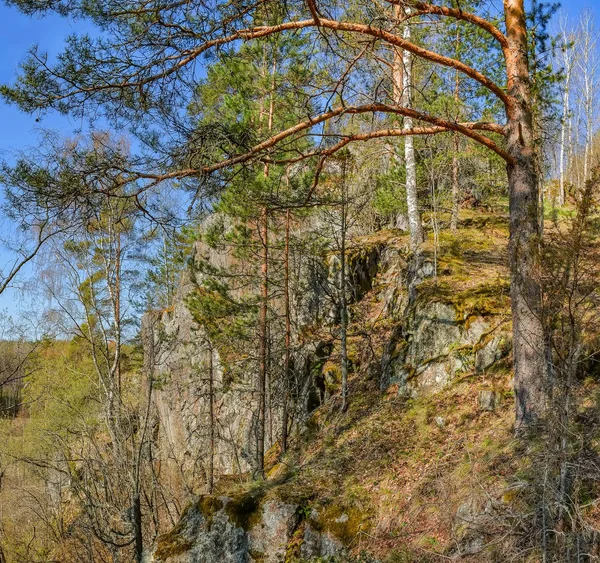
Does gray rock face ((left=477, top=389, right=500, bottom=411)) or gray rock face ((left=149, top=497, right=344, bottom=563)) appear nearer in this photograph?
gray rock face ((left=149, top=497, right=344, bottom=563))

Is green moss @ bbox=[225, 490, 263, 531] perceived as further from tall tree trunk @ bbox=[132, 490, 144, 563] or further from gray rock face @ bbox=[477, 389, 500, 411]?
gray rock face @ bbox=[477, 389, 500, 411]

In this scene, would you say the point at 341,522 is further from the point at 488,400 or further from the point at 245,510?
the point at 488,400

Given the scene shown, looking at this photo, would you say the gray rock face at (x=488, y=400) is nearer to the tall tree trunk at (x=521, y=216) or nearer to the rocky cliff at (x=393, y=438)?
the rocky cliff at (x=393, y=438)

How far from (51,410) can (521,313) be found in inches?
744

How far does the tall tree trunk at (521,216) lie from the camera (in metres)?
4.90

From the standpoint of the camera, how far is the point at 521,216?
16.9 feet

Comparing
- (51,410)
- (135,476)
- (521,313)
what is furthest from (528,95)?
(51,410)

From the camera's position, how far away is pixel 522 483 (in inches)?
144

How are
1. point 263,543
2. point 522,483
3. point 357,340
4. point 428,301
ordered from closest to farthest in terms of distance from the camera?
point 522,483 → point 263,543 → point 428,301 → point 357,340

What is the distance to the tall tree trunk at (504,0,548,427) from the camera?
4.90 metres

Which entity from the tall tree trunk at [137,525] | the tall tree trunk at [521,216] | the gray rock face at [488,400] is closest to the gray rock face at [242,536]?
the tall tree trunk at [137,525]

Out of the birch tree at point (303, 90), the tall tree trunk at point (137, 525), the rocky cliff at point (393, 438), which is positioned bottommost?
the tall tree trunk at point (137, 525)

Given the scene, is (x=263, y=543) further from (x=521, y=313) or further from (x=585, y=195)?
(x=585, y=195)

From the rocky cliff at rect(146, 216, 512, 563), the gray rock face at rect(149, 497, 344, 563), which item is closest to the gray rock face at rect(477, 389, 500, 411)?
the rocky cliff at rect(146, 216, 512, 563)
